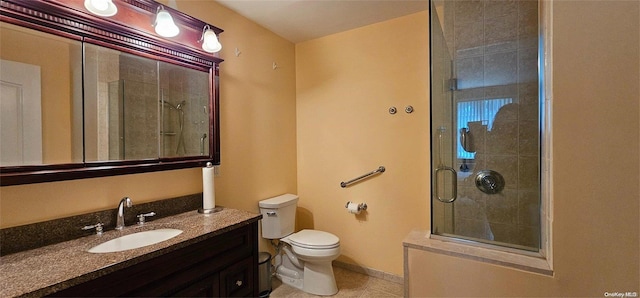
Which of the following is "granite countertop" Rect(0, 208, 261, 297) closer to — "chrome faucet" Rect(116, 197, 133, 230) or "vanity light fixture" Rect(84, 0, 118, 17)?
"chrome faucet" Rect(116, 197, 133, 230)

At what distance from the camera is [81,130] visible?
126cm

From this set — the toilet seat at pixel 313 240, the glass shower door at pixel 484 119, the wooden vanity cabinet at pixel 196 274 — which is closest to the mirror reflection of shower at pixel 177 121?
the wooden vanity cabinet at pixel 196 274

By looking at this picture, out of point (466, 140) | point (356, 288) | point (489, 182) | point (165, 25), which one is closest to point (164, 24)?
point (165, 25)

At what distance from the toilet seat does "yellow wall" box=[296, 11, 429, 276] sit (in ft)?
1.42

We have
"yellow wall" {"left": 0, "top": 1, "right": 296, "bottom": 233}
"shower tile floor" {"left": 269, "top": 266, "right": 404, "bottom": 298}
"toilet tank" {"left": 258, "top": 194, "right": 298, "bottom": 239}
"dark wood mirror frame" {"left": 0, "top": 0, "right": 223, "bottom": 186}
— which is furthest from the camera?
"toilet tank" {"left": 258, "top": 194, "right": 298, "bottom": 239}

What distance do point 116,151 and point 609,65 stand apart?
237cm

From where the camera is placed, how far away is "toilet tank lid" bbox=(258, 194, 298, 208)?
2.27 metres

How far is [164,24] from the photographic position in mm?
1494

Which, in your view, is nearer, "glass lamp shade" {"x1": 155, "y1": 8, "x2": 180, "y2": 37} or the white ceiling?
"glass lamp shade" {"x1": 155, "y1": 8, "x2": 180, "y2": 37}

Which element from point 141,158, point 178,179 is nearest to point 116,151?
point 141,158

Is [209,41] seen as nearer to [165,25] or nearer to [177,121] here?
[165,25]

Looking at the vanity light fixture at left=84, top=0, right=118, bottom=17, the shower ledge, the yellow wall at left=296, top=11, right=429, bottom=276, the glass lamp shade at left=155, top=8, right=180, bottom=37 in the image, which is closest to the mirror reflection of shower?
the glass lamp shade at left=155, top=8, right=180, bottom=37

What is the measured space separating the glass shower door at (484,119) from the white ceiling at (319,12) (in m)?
0.41

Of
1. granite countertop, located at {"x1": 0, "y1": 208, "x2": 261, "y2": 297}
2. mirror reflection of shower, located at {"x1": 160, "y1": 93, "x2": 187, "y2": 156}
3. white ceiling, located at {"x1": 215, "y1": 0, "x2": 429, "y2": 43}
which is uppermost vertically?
white ceiling, located at {"x1": 215, "y1": 0, "x2": 429, "y2": 43}
